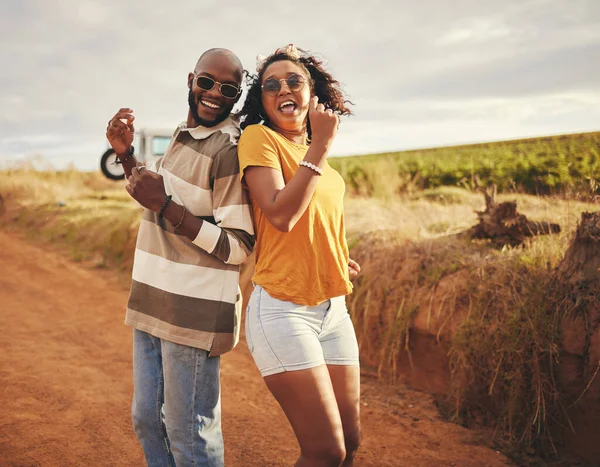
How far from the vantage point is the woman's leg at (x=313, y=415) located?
182 centimetres

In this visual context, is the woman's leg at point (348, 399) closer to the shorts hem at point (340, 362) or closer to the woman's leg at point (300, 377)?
the shorts hem at point (340, 362)

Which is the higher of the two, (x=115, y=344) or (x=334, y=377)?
(x=334, y=377)

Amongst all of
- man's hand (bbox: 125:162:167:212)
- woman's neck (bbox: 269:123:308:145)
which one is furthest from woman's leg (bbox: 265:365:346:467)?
woman's neck (bbox: 269:123:308:145)

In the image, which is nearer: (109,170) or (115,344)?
(115,344)

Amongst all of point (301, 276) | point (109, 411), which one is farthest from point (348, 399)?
point (109, 411)

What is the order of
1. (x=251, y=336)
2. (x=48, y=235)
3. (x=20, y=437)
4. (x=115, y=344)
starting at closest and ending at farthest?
(x=251, y=336), (x=20, y=437), (x=115, y=344), (x=48, y=235)

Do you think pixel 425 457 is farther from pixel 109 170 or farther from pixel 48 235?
pixel 109 170

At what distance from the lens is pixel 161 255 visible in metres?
2.00

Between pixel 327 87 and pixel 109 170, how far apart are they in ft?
36.5

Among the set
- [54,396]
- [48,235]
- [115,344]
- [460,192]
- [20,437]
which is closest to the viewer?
[20,437]

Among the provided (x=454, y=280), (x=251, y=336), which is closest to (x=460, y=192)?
(x=454, y=280)

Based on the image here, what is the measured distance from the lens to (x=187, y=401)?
1.95 metres

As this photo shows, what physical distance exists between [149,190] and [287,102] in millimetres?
634

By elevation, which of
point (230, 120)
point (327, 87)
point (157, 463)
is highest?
point (327, 87)
